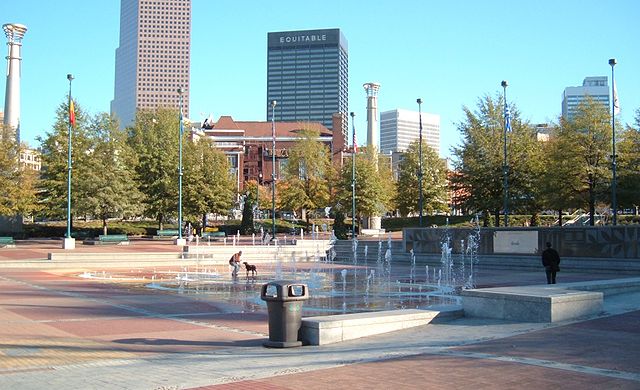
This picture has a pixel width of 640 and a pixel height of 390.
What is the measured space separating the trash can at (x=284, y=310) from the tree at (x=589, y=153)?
3553cm

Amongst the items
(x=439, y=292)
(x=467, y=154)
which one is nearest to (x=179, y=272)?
(x=439, y=292)

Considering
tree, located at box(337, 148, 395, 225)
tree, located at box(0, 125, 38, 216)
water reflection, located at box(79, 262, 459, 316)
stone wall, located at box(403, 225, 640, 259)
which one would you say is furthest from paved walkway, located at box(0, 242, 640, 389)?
tree, located at box(337, 148, 395, 225)

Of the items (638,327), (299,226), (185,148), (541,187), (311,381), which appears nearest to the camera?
(311,381)

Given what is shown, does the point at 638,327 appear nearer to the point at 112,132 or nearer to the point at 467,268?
the point at 467,268

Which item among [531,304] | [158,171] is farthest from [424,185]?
[531,304]

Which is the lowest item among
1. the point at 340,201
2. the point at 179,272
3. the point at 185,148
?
the point at 179,272

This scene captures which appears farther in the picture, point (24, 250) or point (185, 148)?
point (185, 148)

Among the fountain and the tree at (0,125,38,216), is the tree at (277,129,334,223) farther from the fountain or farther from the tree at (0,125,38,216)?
the fountain

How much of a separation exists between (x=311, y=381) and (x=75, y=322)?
708cm

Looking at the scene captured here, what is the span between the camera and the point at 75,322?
13.1m

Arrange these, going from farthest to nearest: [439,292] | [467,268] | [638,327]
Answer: [467,268]
[439,292]
[638,327]

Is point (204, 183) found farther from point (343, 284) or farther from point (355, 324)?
point (355, 324)

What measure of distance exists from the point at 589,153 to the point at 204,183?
32156 mm

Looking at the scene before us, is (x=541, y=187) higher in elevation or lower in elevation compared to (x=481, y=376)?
higher
